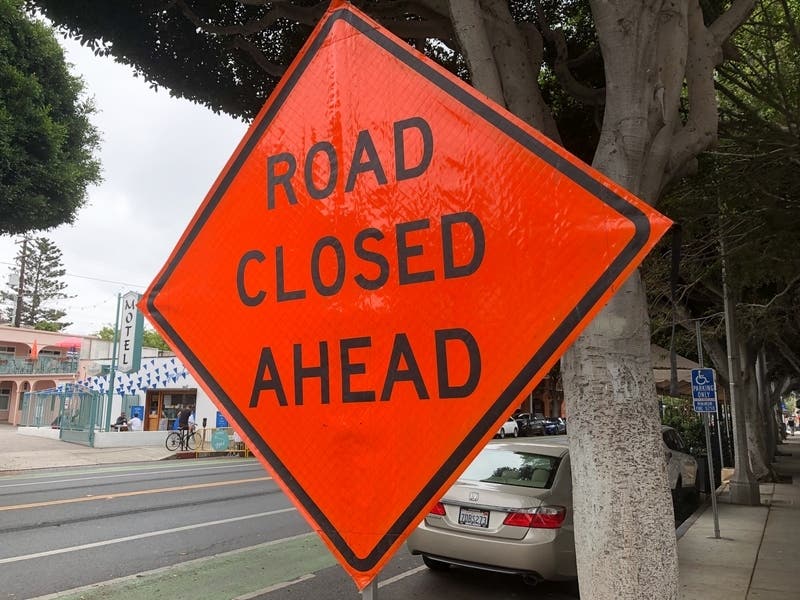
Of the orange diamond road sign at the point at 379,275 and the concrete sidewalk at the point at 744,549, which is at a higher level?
the orange diamond road sign at the point at 379,275

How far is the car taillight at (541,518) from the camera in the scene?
580cm

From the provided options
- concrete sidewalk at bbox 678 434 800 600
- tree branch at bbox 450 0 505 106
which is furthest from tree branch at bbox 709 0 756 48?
concrete sidewalk at bbox 678 434 800 600

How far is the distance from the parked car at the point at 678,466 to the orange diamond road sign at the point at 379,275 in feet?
33.4

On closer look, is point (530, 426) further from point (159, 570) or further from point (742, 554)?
point (159, 570)

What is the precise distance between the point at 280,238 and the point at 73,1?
19.8 ft

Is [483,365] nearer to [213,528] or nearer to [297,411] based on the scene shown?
[297,411]

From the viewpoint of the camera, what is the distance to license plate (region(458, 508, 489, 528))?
602 cm

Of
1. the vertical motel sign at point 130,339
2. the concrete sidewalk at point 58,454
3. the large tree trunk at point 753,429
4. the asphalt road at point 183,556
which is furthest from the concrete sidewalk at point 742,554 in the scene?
the vertical motel sign at point 130,339

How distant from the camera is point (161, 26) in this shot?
7.12m

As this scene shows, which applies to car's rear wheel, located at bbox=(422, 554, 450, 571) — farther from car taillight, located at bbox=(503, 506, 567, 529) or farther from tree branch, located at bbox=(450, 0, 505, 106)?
tree branch, located at bbox=(450, 0, 505, 106)

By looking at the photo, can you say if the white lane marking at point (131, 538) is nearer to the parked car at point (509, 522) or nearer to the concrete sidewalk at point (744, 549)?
the parked car at point (509, 522)

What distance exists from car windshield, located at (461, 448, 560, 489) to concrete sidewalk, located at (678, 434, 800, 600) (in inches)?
61.2

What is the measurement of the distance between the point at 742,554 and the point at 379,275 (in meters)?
8.29

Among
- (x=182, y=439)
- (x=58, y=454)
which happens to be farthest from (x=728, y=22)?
(x=182, y=439)
